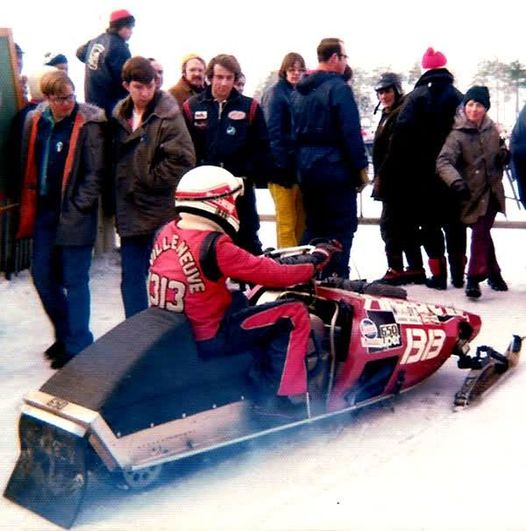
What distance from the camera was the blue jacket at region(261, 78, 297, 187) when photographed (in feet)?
25.3

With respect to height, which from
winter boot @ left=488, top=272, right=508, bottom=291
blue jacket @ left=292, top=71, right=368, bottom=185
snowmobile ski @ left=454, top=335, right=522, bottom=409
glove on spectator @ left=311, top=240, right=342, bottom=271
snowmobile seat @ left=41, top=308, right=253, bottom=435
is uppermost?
blue jacket @ left=292, top=71, right=368, bottom=185

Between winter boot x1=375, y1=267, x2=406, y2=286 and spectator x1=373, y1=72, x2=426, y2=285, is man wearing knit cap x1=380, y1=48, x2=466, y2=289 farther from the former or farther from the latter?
winter boot x1=375, y1=267, x2=406, y2=286

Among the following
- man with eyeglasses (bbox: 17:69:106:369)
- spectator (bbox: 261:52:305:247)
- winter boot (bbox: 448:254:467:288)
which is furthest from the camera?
winter boot (bbox: 448:254:467:288)

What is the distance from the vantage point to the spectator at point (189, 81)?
802 centimetres

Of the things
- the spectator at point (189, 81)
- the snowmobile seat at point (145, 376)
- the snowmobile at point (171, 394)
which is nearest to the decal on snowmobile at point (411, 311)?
the snowmobile at point (171, 394)

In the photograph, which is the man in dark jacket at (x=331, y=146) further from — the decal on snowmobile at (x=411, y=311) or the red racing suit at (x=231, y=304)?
the red racing suit at (x=231, y=304)

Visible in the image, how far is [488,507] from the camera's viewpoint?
3943 millimetres

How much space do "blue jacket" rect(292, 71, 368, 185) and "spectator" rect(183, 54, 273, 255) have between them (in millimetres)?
429

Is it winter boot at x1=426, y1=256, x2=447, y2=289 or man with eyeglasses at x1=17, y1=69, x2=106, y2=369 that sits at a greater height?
man with eyeglasses at x1=17, y1=69, x2=106, y2=369

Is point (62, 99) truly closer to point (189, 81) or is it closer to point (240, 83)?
point (189, 81)

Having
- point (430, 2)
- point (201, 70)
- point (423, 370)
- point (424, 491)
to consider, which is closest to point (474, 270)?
point (423, 370)

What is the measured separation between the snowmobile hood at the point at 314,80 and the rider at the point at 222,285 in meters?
2.64

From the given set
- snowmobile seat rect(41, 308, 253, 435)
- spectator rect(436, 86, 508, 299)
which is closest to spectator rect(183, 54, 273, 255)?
spectator rect(436, 86, 508, 299)

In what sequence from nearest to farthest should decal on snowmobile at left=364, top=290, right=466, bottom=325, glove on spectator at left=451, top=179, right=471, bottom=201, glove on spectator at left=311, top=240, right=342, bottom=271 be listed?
glove on spectator at left=311, top=240, right=342, bottom=271 → decal on snowmobile at left=364, top=290, right=466, bottom=325 → glove on spectator at left=451, top=179, right=471, bottom=201
